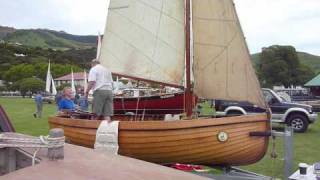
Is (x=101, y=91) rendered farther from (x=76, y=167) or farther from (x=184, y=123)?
(x=76, y=167)

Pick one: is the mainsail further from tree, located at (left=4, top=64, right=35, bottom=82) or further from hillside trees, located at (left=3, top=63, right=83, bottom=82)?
tree, located at (left=4, top=64, right=35, bottom=82)

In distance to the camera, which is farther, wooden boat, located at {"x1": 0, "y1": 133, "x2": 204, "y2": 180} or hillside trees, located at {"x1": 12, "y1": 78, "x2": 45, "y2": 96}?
hillside trees, located at {"x1": 12, "y1": 78, "x2": 45, "y2": 96}

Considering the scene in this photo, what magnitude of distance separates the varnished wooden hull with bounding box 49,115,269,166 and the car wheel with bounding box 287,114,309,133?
11262 millimetres

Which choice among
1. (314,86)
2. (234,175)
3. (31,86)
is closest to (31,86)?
(31,86)

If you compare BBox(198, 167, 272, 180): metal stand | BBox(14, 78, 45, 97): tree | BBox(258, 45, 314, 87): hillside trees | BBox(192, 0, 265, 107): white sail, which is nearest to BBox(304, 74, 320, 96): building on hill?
BBox(258, 45, 314, 87): hillside trees

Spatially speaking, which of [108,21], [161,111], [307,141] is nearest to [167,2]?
[108,21]

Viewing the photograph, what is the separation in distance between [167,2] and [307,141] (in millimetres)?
8042

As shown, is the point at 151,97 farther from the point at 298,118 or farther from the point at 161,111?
the point at 298,118

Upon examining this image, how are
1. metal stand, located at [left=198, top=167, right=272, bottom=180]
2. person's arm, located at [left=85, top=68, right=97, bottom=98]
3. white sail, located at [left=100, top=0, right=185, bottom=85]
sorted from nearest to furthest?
metal stand, located at [left=198, top=167, right=272, bottom=180] < person's arm, located at [left=85, top=68, right=97, bottom=98] < white sail, located at [left=100, top=0, right=185, bottom=85]

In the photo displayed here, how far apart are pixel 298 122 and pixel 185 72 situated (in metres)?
10.8

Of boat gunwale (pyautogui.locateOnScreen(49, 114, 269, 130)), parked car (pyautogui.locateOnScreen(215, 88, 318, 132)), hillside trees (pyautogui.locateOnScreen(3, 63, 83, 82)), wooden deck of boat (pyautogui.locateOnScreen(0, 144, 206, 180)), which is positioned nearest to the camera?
wooden deck of boat (pyautogui.locateOnScreen(0, 144, 206, 180))

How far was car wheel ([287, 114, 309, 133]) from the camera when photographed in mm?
18497

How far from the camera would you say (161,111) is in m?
13.8

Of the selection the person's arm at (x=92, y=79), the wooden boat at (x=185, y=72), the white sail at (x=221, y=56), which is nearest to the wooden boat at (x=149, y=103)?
the wooden boat at (x=185, y=72)
